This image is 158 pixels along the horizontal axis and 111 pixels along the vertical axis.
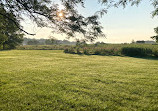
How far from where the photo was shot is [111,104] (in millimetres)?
3223

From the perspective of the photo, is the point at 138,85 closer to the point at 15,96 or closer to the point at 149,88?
the point at 149,88

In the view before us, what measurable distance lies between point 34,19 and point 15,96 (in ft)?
9.69

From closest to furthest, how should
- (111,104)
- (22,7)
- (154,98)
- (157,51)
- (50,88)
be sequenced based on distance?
(111,104)
(154,98)
(50,88)
(22,7)
(157,51)

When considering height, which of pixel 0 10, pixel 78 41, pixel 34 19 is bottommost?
pixel 78 41

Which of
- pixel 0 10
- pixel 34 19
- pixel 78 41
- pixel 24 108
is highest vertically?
pixel 0 10

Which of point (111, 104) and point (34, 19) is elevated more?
point (34, 19)

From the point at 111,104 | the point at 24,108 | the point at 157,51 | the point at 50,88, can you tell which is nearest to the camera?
the point at 24,108

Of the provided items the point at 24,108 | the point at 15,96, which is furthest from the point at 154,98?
the point at 15,96

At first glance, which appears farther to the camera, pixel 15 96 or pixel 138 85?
pixel 138 85

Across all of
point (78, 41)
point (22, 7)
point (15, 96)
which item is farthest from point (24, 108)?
point (22, 7)

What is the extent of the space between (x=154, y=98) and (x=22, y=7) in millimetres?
5652

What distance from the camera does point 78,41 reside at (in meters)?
4.63

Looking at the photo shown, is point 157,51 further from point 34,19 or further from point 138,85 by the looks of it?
point 34,19

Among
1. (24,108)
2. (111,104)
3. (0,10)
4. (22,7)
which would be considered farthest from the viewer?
(0,10)
